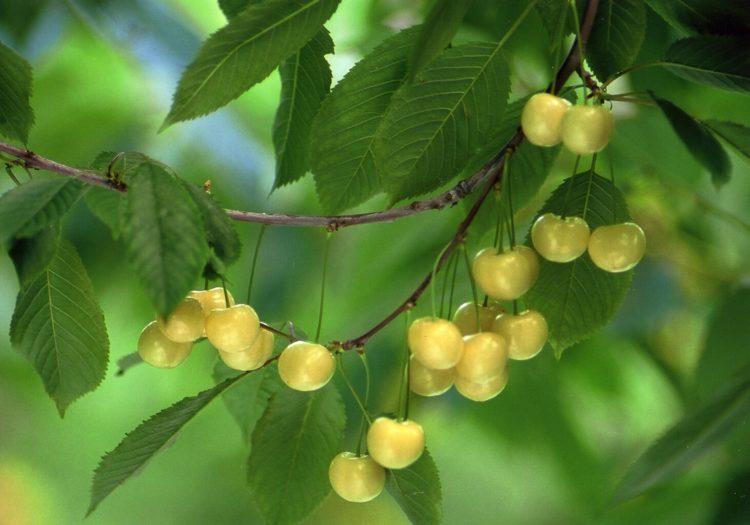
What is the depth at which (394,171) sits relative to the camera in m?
0.38

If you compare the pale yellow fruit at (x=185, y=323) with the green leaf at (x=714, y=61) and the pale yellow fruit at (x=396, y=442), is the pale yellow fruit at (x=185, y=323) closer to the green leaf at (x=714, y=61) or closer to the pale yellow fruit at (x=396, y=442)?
the pale yellow fruit at (x=396, y=442)

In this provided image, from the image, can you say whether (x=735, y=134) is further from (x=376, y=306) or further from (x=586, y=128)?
(x=376, y=306)

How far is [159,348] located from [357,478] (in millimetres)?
94

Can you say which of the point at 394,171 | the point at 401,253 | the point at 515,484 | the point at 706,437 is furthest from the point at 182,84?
the point at 515,484

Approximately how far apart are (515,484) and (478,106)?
93cm

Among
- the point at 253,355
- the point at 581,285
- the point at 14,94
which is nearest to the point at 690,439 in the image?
the point at 581,285

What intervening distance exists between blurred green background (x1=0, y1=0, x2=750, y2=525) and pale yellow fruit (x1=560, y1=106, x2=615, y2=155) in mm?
140

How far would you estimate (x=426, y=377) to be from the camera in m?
0.40

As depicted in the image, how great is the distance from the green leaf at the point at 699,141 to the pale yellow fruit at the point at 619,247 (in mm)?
45

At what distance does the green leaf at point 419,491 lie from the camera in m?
0.41

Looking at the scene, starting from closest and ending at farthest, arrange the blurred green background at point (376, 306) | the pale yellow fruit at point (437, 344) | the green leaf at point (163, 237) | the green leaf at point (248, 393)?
the green leaf at point (163, 237) → the pale yellow fruit at point (437, 344) → the green leaf at point (248, 393) → the blurred green background at point (376, 306)

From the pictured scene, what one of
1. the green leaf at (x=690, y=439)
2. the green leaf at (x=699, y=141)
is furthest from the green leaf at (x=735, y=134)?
the green leaf at (x=690, y=439)

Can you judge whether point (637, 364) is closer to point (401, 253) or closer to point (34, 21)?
point (401, 253)

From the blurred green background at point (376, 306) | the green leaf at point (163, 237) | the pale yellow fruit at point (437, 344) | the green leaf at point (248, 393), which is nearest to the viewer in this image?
the green leaf at point (163, 237)
